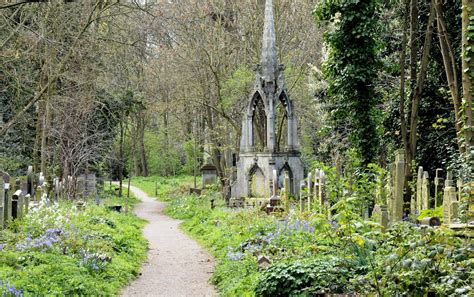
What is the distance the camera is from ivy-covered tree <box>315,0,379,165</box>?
17281 millimetres

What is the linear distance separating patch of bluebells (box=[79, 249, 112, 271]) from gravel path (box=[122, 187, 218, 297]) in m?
0.62

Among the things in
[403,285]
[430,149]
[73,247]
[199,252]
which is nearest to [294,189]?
[430,149]

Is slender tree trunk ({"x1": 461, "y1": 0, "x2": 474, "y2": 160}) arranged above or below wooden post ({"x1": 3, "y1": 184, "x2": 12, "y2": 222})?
above

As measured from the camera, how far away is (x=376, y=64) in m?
Result: 17.7

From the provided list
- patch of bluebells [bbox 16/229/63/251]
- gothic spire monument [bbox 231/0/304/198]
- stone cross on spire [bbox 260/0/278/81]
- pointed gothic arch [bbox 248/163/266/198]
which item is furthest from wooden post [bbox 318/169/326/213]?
stone cross on spire [bbox 260/0/278/81]

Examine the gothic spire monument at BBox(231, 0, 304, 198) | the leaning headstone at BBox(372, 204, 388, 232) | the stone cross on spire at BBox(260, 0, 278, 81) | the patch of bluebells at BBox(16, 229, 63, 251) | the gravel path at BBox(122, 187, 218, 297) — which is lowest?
the gravel path at BBox(122, 187, 218, 297)

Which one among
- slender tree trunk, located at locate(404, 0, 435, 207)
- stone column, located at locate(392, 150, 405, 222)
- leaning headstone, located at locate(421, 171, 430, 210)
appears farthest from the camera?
slender tree trunk, located at locate(404, 0, 435, 207)

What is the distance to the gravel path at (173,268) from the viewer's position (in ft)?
34.0

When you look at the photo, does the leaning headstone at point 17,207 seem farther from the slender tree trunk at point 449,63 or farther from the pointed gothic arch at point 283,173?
the pointed gothic arch at point 283,173

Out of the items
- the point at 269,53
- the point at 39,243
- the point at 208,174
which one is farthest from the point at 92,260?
the point at 208,174

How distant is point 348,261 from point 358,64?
10571 mm

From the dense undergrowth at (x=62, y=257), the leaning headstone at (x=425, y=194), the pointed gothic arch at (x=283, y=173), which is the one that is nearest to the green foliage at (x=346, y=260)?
the leaning headstone at (x=425, y=194)

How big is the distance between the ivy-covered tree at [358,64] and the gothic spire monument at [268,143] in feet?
16.4

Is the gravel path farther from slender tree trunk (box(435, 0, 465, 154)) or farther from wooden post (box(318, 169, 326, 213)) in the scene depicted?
slender tree trunk (box(435, 0, 465, 154))
